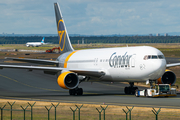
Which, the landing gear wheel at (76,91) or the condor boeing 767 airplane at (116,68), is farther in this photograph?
the landing gear wheel at (76,91)

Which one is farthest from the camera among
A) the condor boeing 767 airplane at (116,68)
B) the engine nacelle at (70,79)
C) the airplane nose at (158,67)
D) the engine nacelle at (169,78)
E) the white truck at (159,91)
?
the engine nacelle at (169,78)

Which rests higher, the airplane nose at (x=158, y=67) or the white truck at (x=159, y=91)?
the airplane nose at (x=158, y=67)

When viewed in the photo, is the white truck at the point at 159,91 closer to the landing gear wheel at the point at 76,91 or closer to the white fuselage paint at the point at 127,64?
the white fuselage paint at the point at 127,64

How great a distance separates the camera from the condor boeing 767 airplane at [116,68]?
4022 centimetres

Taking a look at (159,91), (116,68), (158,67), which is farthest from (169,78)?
(158,67)

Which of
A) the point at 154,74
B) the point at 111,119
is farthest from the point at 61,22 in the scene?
the point at 111,119

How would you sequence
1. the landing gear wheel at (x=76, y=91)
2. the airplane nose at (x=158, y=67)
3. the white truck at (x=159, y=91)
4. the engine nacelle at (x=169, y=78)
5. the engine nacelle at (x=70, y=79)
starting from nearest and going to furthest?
the airplane nose at (x=158, y=67) < the white truck at (x=159, y=91) < the engine nacelle at (x=70, y=79) < the landing gear wheel at (x=76, y=91) < the engine nacelle at (x=169, y=78)

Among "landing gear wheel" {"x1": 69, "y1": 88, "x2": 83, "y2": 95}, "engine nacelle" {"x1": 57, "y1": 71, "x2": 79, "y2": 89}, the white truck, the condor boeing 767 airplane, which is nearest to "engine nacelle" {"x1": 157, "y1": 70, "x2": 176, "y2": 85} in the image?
the condor boeing 767 airplane

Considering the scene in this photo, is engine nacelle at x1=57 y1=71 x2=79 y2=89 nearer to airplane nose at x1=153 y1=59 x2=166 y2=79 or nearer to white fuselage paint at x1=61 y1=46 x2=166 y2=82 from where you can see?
white fuselage paint at x1=61 y1=46 x2=166 y2=82

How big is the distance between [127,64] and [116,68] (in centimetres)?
197

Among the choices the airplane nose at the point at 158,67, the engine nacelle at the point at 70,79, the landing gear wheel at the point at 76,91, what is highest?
the airplane nose at the point at 158,67

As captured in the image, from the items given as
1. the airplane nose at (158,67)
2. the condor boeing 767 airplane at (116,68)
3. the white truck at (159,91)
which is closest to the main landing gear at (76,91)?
the condor boeing 767 airplane at (116,68)

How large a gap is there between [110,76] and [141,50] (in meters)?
5.61

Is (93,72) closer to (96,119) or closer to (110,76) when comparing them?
(110,76)
